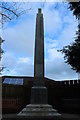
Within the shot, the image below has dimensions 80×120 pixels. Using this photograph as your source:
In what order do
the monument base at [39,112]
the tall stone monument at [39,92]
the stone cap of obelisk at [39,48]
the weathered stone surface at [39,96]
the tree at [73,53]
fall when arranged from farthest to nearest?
the tree at [73,53] → the stone cap of obelisk at [39,48] → the weathered stone surface at [39,96] → the tall stone monument at [39,92] → the monument base at [39,112]

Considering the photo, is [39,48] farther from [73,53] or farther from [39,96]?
[73,53]

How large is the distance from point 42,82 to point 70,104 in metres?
6.79

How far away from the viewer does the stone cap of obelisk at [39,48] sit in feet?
41.3

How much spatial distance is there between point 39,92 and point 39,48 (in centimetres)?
195

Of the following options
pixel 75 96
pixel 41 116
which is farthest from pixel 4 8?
pixel 75 96

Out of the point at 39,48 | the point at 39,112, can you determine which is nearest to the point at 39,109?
the point at 39,112

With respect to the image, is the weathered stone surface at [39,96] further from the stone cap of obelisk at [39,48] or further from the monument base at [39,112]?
the stone cap of obelisk at [39,48]

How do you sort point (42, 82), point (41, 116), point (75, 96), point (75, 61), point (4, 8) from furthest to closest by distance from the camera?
point (75, 96), point (75, 61), point (42, 82), point (41, 116), point (4, 8)

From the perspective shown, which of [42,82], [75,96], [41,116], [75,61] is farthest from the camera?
→ [75,96]

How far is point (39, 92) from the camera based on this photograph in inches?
484

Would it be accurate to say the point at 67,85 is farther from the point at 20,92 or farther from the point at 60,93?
the point at 20,92

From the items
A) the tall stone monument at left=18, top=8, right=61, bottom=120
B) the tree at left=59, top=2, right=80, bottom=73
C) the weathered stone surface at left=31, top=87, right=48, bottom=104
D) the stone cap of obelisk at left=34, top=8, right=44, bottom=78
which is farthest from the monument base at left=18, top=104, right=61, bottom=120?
the tree at left=59, top=2, right=80, bottom=73

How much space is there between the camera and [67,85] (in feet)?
67.7

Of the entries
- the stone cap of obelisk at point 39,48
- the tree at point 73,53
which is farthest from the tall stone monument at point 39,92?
the tree at point 73,53
